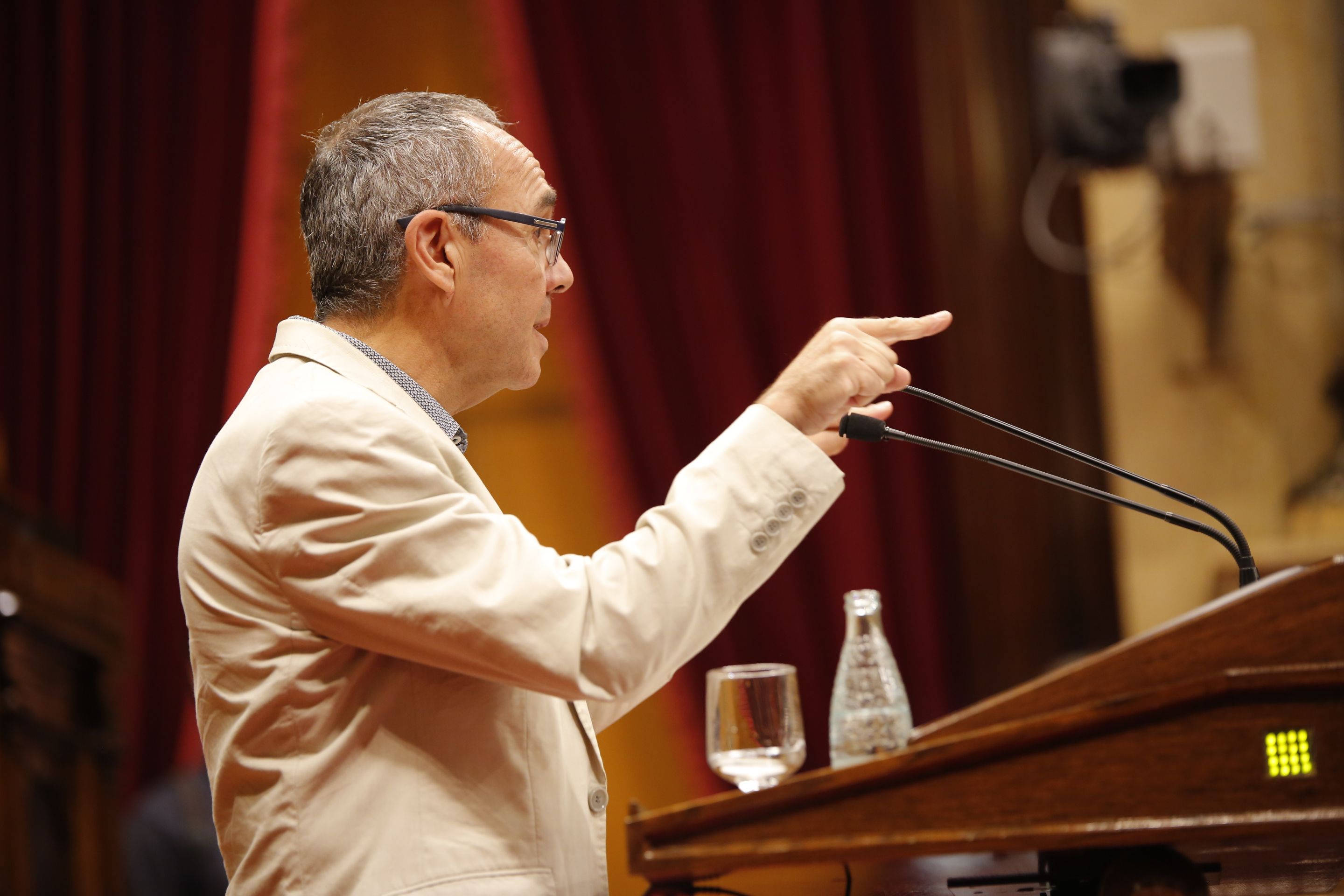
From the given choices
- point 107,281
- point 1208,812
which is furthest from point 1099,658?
point 107,281

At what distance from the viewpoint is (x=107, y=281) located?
3270 millimetres

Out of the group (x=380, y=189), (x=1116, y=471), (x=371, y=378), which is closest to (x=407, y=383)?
(x=371, y=378)

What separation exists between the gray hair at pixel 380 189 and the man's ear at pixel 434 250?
0.04 ft

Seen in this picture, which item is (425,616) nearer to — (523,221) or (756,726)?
(756,726)

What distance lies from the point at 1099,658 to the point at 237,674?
767mm

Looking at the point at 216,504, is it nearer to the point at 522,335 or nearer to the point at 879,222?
the point at 522,335

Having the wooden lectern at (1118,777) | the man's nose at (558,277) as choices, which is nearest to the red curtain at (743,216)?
the man's nose at (558,277)

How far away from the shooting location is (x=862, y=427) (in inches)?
47.8

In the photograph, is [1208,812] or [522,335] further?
[522,335]

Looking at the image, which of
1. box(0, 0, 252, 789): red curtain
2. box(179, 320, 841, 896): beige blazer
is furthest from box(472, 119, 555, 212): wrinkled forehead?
box(0, 0, 252, 789): red curtain

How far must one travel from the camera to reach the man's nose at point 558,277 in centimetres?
152

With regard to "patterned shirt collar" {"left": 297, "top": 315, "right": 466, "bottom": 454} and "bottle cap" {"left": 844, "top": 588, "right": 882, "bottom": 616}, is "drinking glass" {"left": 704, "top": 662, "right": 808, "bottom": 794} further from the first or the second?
"patterned shirt collar" {"left": 297, "top": 315, "right": 466, "bottom": 454}

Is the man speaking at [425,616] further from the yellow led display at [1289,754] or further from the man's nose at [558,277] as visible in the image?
the yellow led display at [1289,754]

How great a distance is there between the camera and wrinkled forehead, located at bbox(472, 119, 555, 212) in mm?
1479
